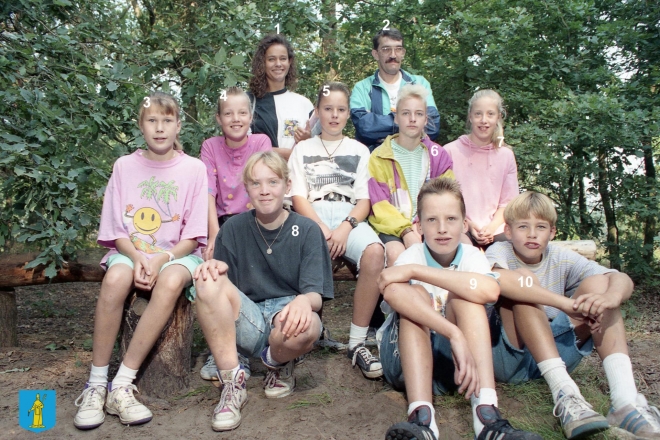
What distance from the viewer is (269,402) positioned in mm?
3131

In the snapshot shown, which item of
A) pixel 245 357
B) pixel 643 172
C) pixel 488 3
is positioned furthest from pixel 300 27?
pixel 643 172

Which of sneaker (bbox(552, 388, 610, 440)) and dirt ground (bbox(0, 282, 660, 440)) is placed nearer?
sneaker (bbox(552, 388, 610, 440))

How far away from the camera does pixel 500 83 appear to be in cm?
603

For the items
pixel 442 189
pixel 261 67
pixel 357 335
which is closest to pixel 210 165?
pixel 261 67

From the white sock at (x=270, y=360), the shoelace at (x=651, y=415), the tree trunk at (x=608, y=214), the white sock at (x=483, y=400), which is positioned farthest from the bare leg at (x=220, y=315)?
the tree trunk at (x=608, y=214)

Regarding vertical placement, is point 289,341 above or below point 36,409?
above

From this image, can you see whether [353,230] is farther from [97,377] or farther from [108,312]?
[97,377]

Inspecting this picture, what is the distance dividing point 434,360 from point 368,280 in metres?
Answer: 0.71

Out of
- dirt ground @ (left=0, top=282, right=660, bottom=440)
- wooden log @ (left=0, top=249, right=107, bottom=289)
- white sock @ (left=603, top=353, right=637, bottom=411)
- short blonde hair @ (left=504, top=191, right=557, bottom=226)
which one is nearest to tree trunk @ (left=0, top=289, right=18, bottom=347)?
dirt ground @ (left=0, top=282, right=660, bottom=440)

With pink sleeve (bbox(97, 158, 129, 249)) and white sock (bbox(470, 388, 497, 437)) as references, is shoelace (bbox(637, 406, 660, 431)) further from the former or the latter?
pink sleeve (bbox(97, 158, 129, 249))

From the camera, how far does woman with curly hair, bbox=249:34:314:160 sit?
4555 millimetres

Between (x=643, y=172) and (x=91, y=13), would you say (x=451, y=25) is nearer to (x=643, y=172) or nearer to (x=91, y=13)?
(x=643, y=172)

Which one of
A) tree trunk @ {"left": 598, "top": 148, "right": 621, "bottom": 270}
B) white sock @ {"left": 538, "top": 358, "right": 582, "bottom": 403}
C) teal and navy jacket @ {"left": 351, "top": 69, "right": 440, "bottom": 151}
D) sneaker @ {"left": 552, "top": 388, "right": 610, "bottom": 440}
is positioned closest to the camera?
sneaker @ {"left": 552, "top": 388, "right": 610, "bottom": 440}

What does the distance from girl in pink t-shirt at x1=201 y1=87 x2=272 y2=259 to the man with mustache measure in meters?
0.80
